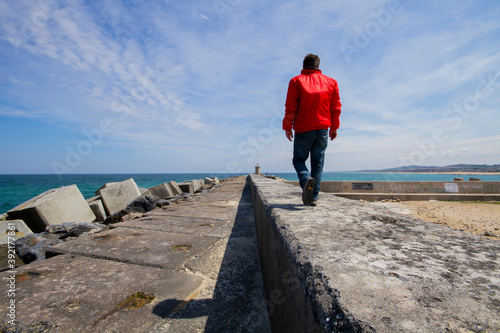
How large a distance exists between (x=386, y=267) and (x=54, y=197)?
6.27 m

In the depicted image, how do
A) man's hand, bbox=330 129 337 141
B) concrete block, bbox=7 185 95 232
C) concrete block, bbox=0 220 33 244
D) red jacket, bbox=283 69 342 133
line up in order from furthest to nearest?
concrete block, bbox=7 185 95 232 → concrete block, bbox=0 220 33 244 → man's hand, bbox=330 129 337 141 → red jacket, bbox=283 69 342 133

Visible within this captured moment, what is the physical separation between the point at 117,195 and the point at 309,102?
22.1ft

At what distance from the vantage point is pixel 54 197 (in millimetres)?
5023

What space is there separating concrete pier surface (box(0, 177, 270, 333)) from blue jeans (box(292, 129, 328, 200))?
96 cm

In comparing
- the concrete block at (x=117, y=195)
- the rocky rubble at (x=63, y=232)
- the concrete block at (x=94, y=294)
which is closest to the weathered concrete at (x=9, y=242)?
the rocky rubble at (x=63, y=232)

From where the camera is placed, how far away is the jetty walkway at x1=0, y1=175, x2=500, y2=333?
562 millimetres

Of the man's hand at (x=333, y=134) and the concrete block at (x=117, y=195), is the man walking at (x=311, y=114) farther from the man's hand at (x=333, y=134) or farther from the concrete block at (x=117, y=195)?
the concrete block at (x=117, y=195)

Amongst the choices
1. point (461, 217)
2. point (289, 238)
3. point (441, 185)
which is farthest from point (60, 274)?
point (441, 185)

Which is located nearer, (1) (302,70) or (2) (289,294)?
(2) (289,294)

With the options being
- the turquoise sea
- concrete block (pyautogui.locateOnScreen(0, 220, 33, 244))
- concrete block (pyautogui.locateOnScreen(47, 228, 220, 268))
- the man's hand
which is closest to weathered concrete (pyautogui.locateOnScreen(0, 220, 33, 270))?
concrete block (pyautogui.locateOnScreen(0, 220, 33, 244))

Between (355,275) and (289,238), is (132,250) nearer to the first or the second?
(289,238)

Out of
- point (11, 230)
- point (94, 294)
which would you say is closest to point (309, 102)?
point (94, 294)

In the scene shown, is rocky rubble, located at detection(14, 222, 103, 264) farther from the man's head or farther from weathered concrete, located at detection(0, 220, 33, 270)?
the man's head

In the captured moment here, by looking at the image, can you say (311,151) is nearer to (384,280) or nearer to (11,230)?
(384,280)
